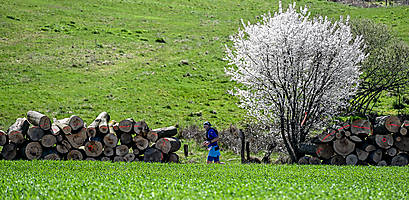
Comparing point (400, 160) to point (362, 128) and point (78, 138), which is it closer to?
point (362, 128)

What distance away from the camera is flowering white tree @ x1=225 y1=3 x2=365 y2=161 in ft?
62.8

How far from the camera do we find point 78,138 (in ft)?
61.4

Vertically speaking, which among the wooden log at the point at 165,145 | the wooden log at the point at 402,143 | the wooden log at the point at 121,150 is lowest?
the wooden log at the point at 121,150

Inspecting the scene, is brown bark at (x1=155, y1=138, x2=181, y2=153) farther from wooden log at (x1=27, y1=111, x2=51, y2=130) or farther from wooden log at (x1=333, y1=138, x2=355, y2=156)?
wooden log at (x1=333, y1=138, x2=355, y2=156)

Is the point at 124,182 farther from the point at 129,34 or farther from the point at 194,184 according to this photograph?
the point at 129,34

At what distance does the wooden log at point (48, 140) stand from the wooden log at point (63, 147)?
13.5 inches

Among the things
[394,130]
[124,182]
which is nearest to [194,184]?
[124,182]

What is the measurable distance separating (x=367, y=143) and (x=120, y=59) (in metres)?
36.0

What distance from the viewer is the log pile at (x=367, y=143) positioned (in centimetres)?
1748

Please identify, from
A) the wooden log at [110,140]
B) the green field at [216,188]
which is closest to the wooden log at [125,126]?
the wooden log at [110,140]

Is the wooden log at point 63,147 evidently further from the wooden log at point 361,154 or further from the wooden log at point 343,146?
the wooden log at point 361,154

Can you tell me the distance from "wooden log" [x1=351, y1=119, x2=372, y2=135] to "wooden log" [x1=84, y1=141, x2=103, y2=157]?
11977 millimetres

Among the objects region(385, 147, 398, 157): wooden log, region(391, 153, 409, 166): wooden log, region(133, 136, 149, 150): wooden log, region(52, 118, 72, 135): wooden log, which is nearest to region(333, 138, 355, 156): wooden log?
region(385, 147, 398, 157): wooden log

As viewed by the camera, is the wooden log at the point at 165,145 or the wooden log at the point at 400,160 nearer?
the wooden log at the point at 400,160
